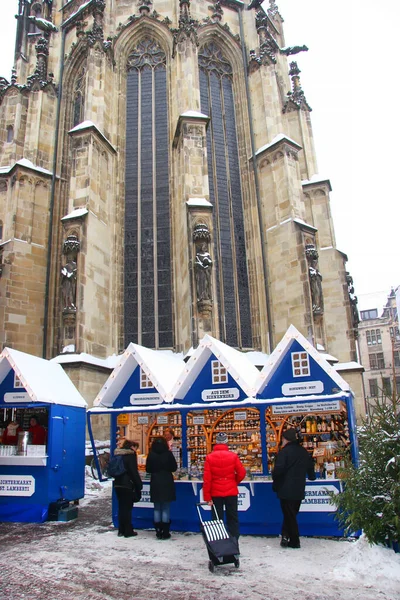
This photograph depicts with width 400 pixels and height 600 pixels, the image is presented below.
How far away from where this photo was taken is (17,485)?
7.80 meters

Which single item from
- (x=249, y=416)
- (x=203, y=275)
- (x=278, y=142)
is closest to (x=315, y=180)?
(x=278, y=142)

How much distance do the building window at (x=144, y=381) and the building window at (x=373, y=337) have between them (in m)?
43.0

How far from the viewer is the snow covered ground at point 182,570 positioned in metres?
4.22

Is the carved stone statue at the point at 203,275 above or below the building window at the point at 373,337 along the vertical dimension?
below

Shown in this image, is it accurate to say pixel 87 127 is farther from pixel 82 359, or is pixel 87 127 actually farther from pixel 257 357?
pixel 257 357

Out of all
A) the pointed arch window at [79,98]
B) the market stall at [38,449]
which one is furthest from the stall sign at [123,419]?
the pointed arch window at [79,98]

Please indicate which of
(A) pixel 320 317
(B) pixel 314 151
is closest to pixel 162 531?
(A) pixel 320 317

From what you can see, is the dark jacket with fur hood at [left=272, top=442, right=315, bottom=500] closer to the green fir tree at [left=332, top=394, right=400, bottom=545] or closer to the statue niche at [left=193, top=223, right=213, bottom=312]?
the green fir tree at [left=332, top=394, right=400, bottom=545]

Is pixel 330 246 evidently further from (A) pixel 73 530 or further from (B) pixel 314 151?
(A) pixel 73 530

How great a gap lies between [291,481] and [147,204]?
13271mm

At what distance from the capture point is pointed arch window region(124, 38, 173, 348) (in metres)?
16.1

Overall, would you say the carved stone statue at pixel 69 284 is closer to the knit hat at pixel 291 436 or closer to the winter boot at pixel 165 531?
the winter boot at pixel 165 531

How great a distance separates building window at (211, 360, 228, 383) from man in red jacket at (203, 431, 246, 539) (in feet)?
6.67

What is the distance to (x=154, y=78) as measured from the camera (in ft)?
61.8
